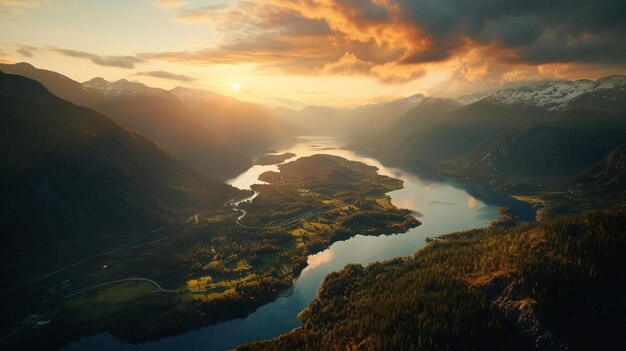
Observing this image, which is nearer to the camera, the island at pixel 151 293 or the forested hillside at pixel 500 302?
the forested hillside at pixel 500 302

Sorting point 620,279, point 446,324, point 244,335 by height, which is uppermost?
→ point 620,279

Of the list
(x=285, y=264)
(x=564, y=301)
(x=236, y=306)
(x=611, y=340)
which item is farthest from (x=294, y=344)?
(x=611, y=340)

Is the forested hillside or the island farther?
the island

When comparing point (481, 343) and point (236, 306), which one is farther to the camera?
point (236, 306)

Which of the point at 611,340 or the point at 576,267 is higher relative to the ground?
the point at 576,267

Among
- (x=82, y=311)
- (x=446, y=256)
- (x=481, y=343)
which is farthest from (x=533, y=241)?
(x=82, y=311)

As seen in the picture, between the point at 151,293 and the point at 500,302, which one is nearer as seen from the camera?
the point at 500,302

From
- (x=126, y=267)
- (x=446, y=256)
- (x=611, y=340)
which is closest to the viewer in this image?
(x=611, y=340)

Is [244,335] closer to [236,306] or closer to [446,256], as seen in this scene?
[236,306]

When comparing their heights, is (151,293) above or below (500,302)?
below

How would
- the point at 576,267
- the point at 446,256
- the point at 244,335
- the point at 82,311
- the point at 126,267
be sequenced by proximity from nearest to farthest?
the point at 576,267 → the point at 244,335 → the point at 82,311 → the point at 446,256 → the point at 126,267
